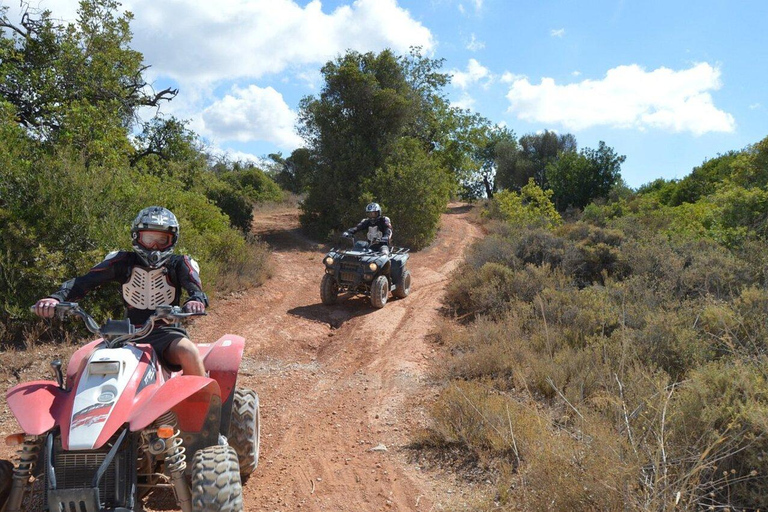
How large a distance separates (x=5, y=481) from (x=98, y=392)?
709 mm

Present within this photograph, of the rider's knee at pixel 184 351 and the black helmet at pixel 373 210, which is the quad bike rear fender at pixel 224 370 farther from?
the black helmet at pixel 373 210

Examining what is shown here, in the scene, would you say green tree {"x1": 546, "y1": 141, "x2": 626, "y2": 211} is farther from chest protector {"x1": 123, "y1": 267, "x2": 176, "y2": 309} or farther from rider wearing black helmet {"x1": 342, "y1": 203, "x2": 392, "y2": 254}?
chest protector {"x1": 123, "y1": 267, "x2": 176, "y2": 309}

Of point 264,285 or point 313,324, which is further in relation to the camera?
point 264,285

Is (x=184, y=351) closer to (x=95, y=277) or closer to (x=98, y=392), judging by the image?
(x=98, y=392)

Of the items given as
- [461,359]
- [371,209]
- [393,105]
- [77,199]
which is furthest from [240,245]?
[393,105]

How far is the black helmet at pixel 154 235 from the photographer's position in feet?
12.6

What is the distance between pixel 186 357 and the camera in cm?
360

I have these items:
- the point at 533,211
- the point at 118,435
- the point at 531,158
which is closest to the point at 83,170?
the point at 118,435

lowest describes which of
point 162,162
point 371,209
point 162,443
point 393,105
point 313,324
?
point 313,324

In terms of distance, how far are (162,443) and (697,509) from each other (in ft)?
9.80

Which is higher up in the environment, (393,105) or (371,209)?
(393,105)

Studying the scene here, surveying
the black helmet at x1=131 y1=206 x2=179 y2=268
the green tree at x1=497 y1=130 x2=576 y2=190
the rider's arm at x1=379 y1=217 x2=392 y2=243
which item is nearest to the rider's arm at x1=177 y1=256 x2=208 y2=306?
the black helmet at x1=131 y1=206 x2=179 y2=268

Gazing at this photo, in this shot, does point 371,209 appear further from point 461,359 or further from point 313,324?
point 461,359

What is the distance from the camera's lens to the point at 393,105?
2133 centimetres
